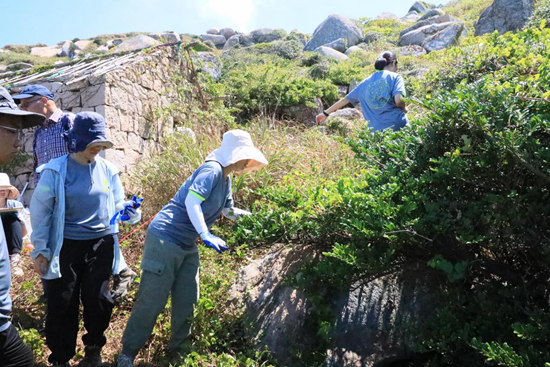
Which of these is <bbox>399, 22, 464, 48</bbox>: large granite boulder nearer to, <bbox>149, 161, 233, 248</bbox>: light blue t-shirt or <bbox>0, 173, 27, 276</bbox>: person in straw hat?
<bbox>149, 161, 233, 248</bbox>: light blue t-shirt

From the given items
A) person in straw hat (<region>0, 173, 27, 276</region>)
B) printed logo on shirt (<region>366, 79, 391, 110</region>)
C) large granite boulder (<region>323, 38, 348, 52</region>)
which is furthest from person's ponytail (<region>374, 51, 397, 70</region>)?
large granite boulder (<region>323, 38, 348, 52</region>)

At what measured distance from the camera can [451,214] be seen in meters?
2.69

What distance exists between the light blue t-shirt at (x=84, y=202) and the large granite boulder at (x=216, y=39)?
35.8m

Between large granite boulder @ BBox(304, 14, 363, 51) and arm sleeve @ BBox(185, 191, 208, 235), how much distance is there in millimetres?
24825

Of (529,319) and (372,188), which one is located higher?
(372,188)

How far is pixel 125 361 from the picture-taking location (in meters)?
3.07

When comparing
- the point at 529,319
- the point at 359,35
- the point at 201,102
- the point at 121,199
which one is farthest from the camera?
the point at 359,35

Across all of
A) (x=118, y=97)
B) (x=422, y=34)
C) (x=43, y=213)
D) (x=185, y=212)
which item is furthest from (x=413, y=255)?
(x=422, y=34)

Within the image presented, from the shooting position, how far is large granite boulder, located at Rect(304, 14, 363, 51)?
26875 millimetres

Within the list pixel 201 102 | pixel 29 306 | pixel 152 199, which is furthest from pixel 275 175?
pixel 201 102

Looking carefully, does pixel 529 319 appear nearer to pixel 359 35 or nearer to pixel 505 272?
pixel 505 272

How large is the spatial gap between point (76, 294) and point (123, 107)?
4006mm

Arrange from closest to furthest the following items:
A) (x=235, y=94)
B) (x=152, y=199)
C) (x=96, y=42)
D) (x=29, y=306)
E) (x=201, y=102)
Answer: (x=29, y=306)
(x=152, y=199)
(x=201, y=102)
(x=235, y=94)
(x=96, y=42)

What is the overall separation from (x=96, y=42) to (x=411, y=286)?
43.5m
